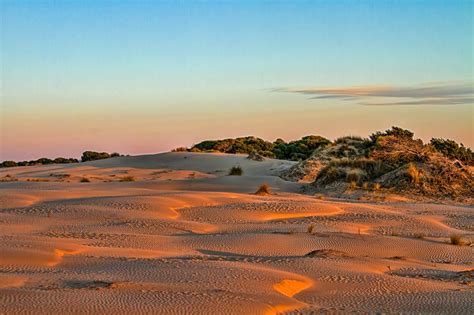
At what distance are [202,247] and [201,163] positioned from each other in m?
23.3

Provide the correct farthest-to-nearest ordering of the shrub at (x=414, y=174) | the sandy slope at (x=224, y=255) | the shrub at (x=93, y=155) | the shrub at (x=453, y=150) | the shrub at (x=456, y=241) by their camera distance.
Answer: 1. the shrub at (x=93, y=155)
2. the shrub at (x=453, y=150)
3. the shrub at (x=414, y=174)
4. the shrub at (x=456, y=241)
5. the sandy slope at (x=224, y=255)

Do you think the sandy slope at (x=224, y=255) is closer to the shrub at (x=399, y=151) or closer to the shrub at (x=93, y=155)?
the shrub at (x=399, y=151)

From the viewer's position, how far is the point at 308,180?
1073 inches

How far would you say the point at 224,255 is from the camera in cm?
1074

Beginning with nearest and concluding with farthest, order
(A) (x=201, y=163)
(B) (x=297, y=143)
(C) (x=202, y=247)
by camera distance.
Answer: (C) (x=202, y=247), (A) (x=201, y=163), (B) (x=297, y=143)

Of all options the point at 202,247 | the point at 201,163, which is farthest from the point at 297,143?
the point at 202,247

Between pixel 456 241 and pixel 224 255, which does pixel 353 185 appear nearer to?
pixel 456 241

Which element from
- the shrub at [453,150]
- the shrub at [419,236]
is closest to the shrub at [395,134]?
the shrub at [453,150]

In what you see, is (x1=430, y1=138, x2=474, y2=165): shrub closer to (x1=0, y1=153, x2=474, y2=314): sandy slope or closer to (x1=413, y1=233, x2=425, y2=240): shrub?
(x1=0, y1=153, x2=474, y2=314): sandy slope

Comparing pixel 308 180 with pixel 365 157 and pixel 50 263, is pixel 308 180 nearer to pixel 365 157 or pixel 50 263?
pixel 365 157

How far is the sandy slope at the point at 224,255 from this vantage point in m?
7.38

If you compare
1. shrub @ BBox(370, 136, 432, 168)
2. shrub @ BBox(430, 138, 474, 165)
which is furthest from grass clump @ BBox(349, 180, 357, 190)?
shrub @ BBox(430, 138, 474, 165)

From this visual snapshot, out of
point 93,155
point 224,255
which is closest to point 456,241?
point 224,255

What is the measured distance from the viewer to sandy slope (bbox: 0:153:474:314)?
7.38 metres
